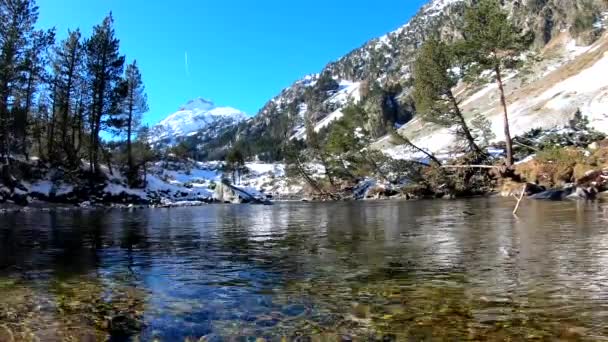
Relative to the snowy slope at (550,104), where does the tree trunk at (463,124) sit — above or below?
below

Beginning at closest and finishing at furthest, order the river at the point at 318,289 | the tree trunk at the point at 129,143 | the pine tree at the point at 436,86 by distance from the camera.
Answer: the river at the point at 318,289
the pine tree at the point at 436,86
the tree trunk at the point at 129,143

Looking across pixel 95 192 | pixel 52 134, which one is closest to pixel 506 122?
pixel 95 192

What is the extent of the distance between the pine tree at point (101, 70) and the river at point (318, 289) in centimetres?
4256

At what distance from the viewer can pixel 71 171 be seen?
160ft

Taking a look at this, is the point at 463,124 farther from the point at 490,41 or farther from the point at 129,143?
the point at 129,143

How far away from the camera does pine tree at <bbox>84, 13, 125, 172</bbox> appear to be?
5328 centimetres

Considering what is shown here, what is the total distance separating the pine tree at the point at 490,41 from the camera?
1547 inches

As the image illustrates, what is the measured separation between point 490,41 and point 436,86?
22.6 feet

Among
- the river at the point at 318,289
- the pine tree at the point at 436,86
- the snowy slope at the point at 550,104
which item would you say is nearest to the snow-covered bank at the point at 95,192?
the pine tree at the point at 436,86

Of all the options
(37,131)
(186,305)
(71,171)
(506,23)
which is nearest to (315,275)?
(186,305)

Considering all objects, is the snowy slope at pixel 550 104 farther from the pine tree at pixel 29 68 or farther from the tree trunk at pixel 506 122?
the pine tree at pixel 29 68

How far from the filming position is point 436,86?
45.4 m

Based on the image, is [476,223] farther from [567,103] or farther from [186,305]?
[567,103]

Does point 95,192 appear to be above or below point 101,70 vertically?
below
